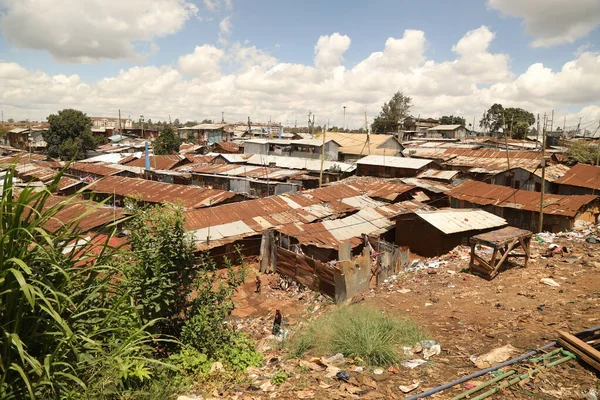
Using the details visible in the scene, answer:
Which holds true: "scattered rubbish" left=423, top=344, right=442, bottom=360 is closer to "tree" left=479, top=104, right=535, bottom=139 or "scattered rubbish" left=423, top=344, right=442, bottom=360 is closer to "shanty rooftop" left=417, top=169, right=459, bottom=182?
"shanty rooftop" left=417, top=169, right=459, bottom=182

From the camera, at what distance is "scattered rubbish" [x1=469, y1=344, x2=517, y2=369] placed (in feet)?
17.0

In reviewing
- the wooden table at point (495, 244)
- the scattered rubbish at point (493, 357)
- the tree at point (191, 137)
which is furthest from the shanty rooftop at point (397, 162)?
the tree at point (191, 137)

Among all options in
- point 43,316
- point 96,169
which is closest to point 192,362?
point 43,316

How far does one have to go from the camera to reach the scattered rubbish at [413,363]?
529 cm

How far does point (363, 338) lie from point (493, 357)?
1.85 meters

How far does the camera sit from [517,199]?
19547 millimetres

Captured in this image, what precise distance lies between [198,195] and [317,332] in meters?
16.4

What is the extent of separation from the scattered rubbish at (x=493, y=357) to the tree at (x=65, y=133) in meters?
47.3

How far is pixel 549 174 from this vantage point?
24.7 m

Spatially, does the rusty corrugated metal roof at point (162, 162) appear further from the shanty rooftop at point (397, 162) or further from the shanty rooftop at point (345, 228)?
the shanty rooftop at point (345, 228)

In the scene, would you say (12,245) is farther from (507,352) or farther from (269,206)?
(269,206)

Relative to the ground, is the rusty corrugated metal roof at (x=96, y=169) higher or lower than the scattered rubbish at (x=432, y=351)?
higher

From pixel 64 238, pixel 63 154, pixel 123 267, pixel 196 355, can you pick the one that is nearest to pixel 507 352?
pixel 196 355

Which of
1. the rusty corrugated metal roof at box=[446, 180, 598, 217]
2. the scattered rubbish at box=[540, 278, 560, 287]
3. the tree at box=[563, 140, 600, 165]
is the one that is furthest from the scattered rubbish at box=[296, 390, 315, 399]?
the tree at box=[563, 140, 600, 165]
